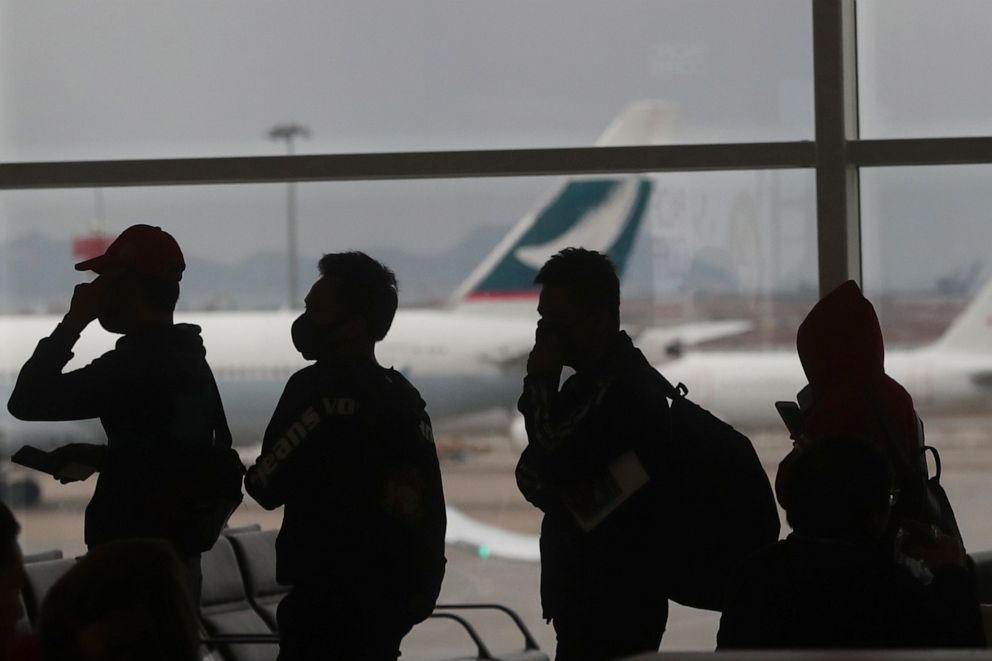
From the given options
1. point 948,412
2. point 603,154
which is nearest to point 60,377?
point 603,154

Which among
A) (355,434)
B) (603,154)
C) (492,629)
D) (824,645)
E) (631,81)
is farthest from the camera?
(492,629)

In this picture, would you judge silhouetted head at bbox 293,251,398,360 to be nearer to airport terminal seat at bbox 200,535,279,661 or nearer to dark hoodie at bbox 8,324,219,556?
dark hoodie at bbox 8,324,219,556

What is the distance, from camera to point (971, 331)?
4562 millimetres

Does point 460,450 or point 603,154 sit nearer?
point 603,154

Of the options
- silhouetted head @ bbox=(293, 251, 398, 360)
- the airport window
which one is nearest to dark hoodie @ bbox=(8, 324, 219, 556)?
silhouetted head @ bbox=(293, 251, 398, 360)

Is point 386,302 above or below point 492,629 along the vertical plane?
above

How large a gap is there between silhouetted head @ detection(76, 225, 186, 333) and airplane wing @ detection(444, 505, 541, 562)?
265 centimetres

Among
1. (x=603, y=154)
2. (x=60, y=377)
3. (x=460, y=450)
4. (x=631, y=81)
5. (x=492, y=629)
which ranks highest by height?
(x=631, y=81)

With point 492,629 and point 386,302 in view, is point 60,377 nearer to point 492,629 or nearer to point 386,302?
point 386,302

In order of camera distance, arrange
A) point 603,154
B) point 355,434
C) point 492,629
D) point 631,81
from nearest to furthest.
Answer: point 355,434 < point 603,154 < point 631,81 < point 492,629

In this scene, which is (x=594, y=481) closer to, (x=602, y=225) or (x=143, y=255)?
(x=143, y=255)

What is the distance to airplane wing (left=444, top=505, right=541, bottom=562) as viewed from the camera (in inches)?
207

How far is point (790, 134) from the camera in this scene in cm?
402

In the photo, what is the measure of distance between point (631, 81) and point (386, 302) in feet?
6.62
